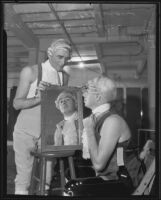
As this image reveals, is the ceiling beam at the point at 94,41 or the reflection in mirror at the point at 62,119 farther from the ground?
the ceiling beam at the point at 94,41

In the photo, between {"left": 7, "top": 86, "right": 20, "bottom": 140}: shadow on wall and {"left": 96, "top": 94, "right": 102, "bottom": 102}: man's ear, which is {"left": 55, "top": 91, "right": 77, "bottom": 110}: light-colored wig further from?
{"left": 7, "top": 86, "right": 20, "bottom": 140}: shadow on wall

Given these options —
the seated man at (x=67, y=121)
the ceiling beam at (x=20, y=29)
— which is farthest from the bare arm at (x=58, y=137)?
the ceiling beam at (x=20, y=29)

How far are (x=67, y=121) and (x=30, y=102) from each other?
1.28 feet

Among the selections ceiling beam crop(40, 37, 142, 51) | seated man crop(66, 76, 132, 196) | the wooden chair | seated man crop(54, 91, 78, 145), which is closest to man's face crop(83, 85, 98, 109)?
seated man crop(66, 76, 132, 196)

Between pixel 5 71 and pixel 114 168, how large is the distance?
1329 millimetres

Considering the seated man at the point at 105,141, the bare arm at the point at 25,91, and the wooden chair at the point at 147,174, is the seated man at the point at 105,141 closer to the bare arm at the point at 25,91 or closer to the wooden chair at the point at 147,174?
the wooden chair at the point at 147,174

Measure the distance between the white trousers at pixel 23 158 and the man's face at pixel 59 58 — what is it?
707 mm

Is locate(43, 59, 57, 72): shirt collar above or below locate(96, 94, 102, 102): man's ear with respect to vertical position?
above

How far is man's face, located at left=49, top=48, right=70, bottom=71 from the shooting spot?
120 inches

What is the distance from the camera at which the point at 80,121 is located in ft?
9.81

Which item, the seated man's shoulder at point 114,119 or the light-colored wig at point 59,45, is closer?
the seated man's shoulder at point 114,119

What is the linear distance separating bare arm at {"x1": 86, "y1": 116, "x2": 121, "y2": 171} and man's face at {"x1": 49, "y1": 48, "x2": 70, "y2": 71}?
673mm

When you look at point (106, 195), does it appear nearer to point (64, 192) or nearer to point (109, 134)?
point (64, 192)

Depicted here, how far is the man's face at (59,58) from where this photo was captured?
3.06 m
